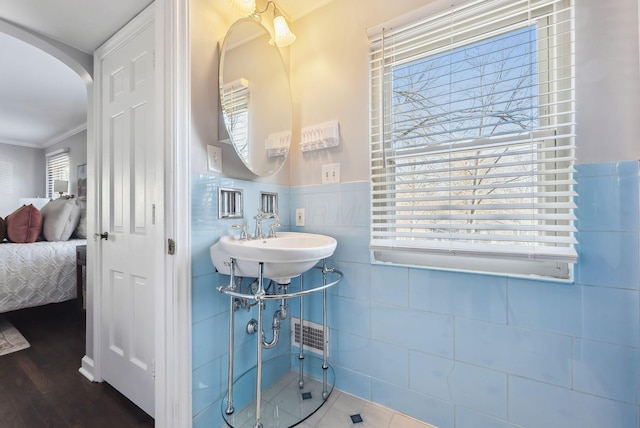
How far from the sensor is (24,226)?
272 centimetres

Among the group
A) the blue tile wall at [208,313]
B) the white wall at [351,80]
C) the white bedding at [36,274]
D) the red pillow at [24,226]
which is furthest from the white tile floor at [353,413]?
the red pillow at [24,226]

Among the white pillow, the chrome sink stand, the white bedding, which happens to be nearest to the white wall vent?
the chrome sink stand

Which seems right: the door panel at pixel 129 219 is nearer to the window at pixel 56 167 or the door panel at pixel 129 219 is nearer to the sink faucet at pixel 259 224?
the sink faucet at pixel 259 224

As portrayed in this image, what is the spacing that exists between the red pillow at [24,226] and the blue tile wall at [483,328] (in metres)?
2.85

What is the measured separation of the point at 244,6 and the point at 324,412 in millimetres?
2059

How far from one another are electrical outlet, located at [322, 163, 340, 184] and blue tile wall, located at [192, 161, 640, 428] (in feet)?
0.15

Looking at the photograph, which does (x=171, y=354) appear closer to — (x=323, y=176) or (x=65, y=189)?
(x=323, y=176)

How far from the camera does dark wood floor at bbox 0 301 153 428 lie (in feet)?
4.42

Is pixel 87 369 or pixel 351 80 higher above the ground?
pixel 351 80

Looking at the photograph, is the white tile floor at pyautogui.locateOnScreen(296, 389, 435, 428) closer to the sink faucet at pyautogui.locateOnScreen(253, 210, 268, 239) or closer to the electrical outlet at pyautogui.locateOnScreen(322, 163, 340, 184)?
the sink faucet at pyautogui.locateOnScreen(253, 210, 268, 239)

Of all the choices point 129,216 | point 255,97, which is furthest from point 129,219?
point 255,97

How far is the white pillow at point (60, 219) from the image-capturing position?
2.89 meters

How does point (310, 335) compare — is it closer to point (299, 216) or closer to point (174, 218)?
point (299, 216)

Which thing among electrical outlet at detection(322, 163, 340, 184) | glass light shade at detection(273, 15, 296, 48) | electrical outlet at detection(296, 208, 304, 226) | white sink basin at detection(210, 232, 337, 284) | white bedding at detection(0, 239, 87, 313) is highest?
glass light shade at detection(273, 15, 296, 48)
